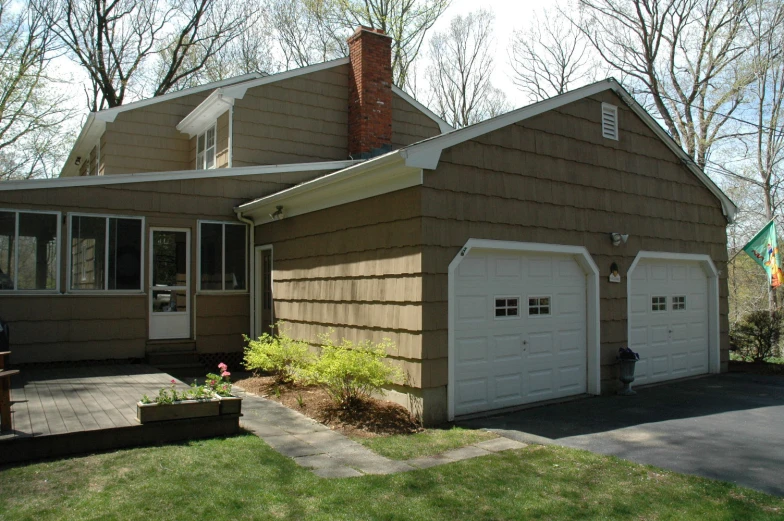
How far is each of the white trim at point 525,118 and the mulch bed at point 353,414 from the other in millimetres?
3030

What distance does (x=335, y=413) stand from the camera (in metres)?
7.59

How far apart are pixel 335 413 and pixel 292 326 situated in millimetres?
3148

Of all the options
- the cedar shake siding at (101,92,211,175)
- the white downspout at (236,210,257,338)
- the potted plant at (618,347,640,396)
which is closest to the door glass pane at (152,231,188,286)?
the white downspout at (236,210,257,338)

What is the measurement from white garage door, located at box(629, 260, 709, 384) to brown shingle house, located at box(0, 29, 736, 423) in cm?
4

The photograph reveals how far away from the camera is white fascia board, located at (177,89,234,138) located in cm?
1292

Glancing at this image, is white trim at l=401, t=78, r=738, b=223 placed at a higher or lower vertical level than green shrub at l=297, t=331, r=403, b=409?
higher


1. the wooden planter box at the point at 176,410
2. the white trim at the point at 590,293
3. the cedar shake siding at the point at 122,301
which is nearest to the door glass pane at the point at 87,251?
the cedar shake siding at the point at 122,301

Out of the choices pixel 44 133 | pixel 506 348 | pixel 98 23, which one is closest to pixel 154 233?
pixel 506 348

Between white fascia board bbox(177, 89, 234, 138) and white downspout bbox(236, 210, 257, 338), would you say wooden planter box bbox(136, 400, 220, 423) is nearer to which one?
white downspout bbox(236, 210, 257, 338)

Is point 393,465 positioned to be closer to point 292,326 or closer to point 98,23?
point 292,326

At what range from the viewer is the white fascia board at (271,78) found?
12898mm

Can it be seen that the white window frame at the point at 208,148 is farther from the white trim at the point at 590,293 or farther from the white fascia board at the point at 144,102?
the white trim at the point at 590,293

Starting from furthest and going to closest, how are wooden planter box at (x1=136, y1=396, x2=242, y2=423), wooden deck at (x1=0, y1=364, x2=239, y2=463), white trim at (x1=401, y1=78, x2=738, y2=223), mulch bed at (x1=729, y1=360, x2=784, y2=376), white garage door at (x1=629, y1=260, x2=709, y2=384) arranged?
1. mulch bed at (x1=729, y1=360, x2=784, y2=376)
2. white garage door at (x1=629, y1=260, x2=709, y2=384)
3. white trim at (x1=401, y1=78, x2=738, y2=223)
4. wooden planter box at (x1=136, y1=396, x2=242, y2=423)
5. wooden deck at (x1=0, y1=364, x2=239, y2=463)

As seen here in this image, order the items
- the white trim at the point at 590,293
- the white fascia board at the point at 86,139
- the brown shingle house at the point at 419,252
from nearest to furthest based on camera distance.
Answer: the brown shingle house at the point at 419,252, the white trim at the point at 590,293, the white fascia board at the point at 86,139
